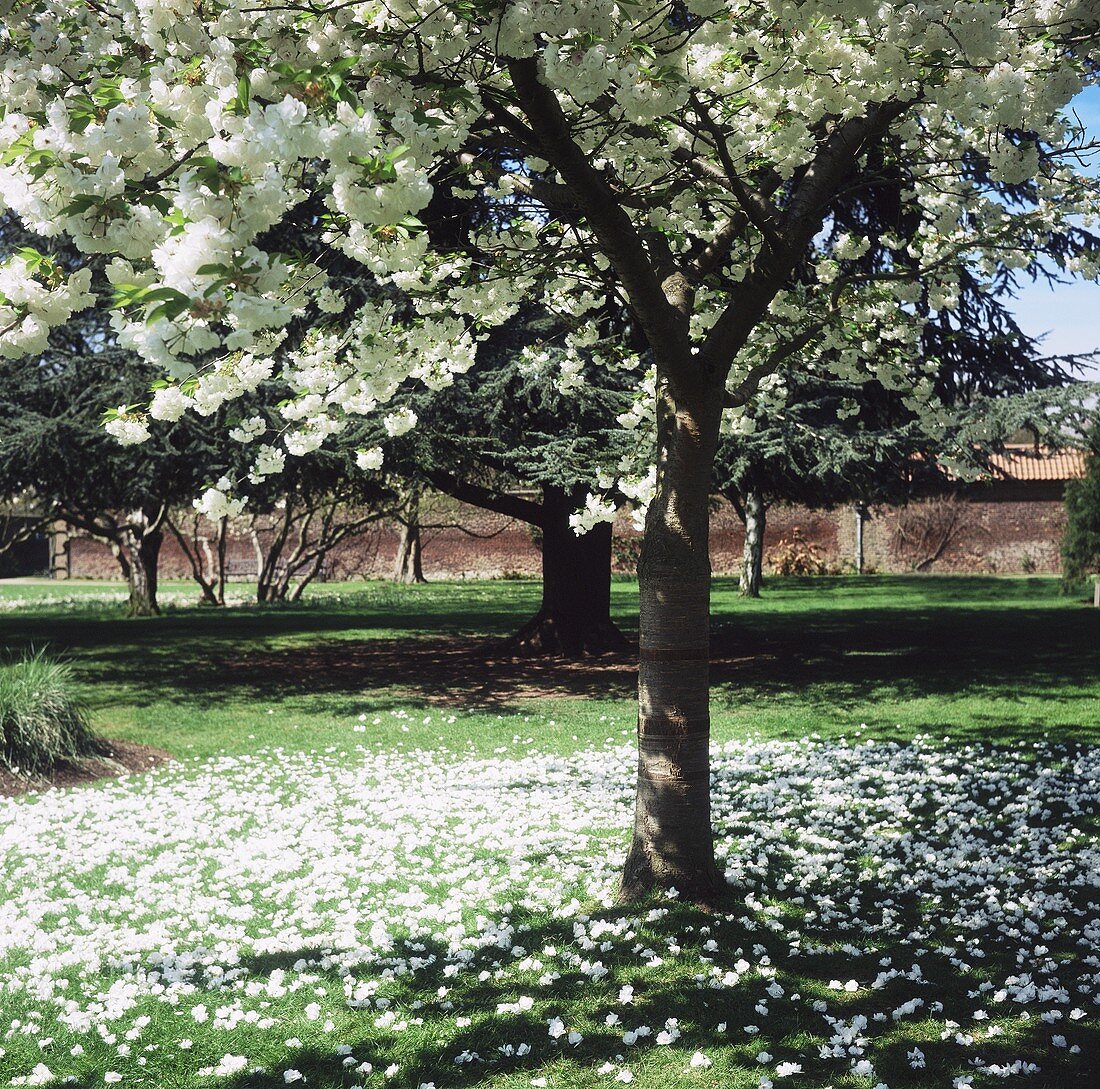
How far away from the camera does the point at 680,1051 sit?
3477 mm

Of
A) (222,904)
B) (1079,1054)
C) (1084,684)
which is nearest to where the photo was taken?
(1079,1054)

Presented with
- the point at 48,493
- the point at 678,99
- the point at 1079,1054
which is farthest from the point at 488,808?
the point at 48,493

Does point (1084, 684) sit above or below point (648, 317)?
below

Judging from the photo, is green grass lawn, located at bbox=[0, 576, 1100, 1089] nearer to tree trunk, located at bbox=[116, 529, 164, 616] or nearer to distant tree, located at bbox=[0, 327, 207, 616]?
distant tree, located at bbox=[0, 327, 207, 616]

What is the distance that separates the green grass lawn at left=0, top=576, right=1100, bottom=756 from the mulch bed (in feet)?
0.96

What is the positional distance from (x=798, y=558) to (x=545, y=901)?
25835 mm

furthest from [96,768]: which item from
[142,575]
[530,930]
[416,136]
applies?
[142,575]

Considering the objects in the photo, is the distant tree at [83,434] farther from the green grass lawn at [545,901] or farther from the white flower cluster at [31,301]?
the white flower cluster at [31,301]

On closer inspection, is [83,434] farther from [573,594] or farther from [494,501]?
[573,594]

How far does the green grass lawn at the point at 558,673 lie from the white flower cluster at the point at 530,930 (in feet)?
6.84

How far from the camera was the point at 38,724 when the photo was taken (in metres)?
7.82

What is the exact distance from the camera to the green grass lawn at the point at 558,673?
9.49 meters

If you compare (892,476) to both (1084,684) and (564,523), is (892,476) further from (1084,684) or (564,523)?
(564,523)

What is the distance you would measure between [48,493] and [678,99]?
11457mm
